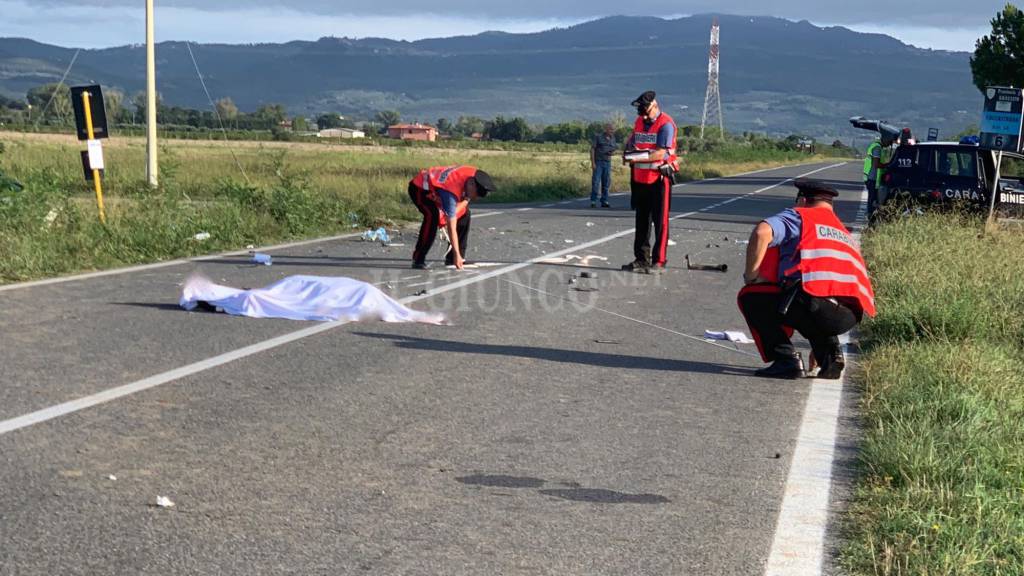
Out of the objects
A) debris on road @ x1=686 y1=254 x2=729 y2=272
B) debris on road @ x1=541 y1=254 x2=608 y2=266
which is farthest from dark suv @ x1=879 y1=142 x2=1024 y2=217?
debris on road @ x1=541 y1=254 x2=608 y2=266

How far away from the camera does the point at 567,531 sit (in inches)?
195

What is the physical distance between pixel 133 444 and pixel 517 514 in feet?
6.60

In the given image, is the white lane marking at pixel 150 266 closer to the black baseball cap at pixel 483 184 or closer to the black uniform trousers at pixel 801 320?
the black baseball cap at pixel 483 184

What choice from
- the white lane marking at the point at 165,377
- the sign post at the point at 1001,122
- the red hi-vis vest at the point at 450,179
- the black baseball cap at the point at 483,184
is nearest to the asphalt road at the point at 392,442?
the white lane marking at the point at 165,377

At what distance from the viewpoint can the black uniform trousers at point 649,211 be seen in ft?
47.3

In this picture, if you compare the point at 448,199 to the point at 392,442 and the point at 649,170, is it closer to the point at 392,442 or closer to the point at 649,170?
the point at 649,170

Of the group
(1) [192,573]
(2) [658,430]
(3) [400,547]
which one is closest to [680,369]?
(2) [658,430]

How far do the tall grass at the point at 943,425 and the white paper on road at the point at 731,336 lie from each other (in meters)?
0.94

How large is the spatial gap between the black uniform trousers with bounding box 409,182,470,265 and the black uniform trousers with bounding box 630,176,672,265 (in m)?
1.98

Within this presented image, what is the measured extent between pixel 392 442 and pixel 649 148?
8751mm

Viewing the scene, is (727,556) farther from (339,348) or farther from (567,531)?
(339,348)

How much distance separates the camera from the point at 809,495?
5562mm

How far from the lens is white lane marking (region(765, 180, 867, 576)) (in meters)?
4.70

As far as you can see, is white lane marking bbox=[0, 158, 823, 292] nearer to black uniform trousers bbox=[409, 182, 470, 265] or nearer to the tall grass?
black uniform trousers bbox=[409, 182, 470, 265]
